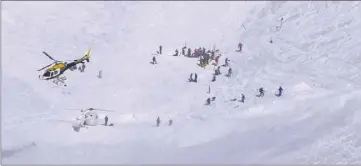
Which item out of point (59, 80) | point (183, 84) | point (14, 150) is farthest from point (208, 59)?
point (14, 150)

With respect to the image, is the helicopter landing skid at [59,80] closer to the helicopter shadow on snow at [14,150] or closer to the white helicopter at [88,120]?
the white helicopter at [88,120]

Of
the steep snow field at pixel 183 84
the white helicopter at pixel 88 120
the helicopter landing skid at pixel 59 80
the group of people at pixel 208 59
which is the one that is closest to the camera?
the steep snow field at pixel 183 84

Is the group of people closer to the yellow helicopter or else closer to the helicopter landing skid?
the yellow helicopter

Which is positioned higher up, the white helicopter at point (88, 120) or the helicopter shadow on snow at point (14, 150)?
the white helicopter at point (88, 120)

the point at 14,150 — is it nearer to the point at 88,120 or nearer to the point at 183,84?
the point at 88,120

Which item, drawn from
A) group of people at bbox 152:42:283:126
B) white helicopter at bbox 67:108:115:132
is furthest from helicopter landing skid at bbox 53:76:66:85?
group of people at bbox 152:42:283:126

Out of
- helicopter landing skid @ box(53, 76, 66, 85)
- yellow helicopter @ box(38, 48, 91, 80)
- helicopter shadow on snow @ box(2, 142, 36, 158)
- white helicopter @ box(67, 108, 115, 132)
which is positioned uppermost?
yellow helicopter @ box(38, 48, 91, 80)

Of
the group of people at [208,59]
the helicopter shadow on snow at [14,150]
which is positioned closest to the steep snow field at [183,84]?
the helicopter shadow on snow at [14,150]

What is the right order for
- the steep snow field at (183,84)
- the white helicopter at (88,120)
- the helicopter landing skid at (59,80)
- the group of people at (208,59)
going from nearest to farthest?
the steep snow field at (183,84) → the white helicopter at (88,120) → the group of people at (208,59) → the helicopter landing skid at (59,80)

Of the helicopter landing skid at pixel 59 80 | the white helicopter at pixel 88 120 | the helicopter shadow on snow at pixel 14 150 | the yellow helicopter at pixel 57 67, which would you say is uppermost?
the yellow helicopter at pixel 57 67
